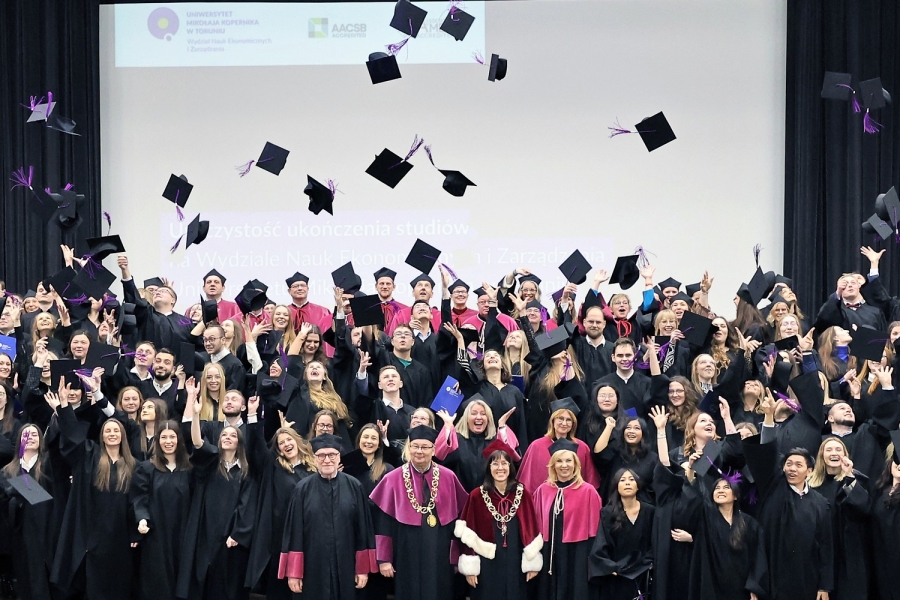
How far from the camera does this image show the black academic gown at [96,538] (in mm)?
6918

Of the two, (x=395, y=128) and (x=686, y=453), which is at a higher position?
(x=395, y=128)

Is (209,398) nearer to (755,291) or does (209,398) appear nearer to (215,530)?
(215,530)

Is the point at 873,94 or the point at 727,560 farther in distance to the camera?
the point at 873,94

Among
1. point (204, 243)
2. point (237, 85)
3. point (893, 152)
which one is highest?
point (237, 85)

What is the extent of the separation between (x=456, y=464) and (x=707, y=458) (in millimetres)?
1436

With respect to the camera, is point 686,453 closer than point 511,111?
Yes

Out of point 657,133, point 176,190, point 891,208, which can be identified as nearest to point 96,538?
point 176,190

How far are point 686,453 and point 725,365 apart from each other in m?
1.12

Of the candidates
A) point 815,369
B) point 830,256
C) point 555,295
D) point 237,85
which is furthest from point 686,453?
point 237,85

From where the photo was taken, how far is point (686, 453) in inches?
264

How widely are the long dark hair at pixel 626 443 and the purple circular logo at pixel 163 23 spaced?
6433 millimetres

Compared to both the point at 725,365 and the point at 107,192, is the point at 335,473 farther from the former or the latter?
the point at 107,192

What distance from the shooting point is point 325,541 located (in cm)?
661

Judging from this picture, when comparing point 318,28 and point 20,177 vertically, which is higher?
point 318,28
